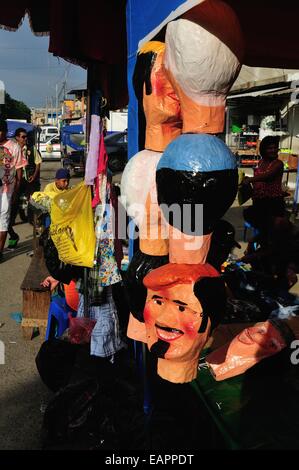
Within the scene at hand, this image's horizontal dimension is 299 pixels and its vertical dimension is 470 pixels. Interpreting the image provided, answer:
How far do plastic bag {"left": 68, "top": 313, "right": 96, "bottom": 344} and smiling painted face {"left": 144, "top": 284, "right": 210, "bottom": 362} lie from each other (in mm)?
1205

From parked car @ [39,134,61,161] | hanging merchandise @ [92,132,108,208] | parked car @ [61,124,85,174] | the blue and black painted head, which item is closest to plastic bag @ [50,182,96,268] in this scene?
hanging merchandise @ [92,132,108,208]

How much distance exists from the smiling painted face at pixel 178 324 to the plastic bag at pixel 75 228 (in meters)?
0.99

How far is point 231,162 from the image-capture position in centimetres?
141

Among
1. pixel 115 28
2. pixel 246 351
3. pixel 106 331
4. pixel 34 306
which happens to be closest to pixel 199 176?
pixel 246 351

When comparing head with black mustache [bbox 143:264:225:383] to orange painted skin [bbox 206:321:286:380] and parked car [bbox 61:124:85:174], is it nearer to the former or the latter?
orange painted skin [bbox 206:321:286:380]

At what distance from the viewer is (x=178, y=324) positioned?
57.5 inches

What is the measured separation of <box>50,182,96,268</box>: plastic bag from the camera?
2436 mm

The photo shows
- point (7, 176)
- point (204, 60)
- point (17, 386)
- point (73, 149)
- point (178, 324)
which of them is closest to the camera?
point (204, 60)

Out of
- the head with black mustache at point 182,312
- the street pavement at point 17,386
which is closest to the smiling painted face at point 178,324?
the head with black mustache at point 182,312

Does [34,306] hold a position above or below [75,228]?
below

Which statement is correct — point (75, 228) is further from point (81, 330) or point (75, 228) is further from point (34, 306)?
point (34, 306)

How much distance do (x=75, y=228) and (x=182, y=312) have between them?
1.17 meters

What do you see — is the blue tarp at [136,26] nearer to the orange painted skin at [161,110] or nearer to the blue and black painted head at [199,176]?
the orange painted skin at [161,110]

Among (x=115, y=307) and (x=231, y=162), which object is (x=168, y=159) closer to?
(x=231, y=162)
